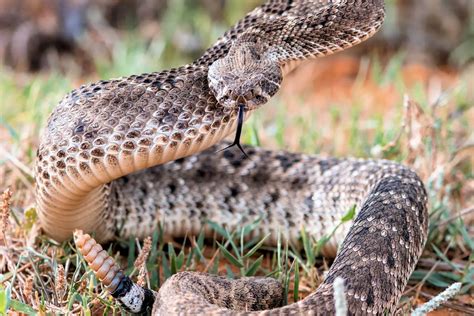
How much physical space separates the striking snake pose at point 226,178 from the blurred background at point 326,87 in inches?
16.2

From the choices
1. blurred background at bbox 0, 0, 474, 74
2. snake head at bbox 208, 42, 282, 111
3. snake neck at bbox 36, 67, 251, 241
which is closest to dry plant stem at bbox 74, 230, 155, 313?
snake neck at bbox 36, 67, 251, 241

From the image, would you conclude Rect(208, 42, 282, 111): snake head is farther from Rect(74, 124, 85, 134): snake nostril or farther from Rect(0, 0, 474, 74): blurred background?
Rect(0, 0, 474, 74): blurred background

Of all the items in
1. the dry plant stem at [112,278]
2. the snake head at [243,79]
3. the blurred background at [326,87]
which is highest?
the snake head at [243,79]

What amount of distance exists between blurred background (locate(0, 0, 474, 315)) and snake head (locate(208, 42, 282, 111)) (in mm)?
1080

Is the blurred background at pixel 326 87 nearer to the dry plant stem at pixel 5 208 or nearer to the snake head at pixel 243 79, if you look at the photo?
the dry plant stem at pixel 5 208

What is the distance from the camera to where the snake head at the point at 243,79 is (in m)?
4.52

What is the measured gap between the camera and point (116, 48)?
33.8ft

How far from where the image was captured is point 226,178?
600 centimetres

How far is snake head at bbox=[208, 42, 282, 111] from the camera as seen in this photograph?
452 cm

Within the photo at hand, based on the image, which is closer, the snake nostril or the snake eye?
the snake nostril

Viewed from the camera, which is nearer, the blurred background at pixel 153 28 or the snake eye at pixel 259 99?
the snake eye at pixel 259 99

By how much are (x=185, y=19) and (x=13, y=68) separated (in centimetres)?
244

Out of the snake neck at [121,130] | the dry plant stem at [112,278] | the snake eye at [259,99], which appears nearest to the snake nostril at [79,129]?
the snake neck at [121,130]

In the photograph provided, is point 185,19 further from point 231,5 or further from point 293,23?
point 293,23
